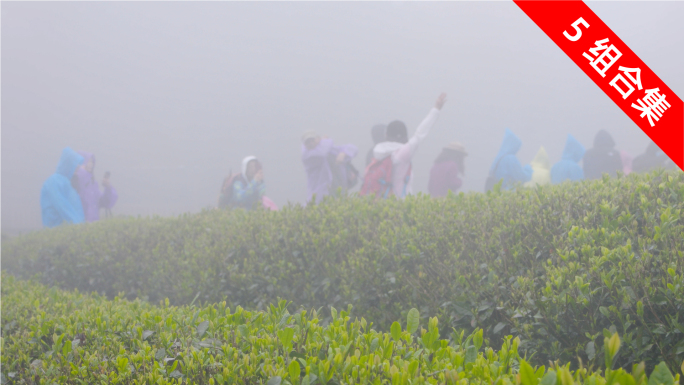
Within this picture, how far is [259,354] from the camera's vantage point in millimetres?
1937

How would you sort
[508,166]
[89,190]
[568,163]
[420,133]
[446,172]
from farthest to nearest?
1. [89,190]
2. [568,163]
3. [446,172]
4. [508,166]
5. [420,133]

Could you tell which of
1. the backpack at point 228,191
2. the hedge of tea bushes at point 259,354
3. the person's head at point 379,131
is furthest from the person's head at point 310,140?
the hedge of tea bushes at point 259,354


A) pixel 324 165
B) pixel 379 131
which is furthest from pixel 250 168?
pixel 379 131

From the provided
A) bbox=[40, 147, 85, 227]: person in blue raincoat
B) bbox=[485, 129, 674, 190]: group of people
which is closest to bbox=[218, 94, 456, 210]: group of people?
bbox=[485, 129, 674, 190]: group of people

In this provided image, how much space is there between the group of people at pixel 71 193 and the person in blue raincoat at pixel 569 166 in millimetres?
9952

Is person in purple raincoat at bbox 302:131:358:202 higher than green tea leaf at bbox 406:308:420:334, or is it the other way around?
person in purple raincoat at bbox 302:131:358:202

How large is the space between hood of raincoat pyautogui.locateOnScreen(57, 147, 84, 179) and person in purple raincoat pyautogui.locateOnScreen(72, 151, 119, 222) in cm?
17

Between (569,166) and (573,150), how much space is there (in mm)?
585

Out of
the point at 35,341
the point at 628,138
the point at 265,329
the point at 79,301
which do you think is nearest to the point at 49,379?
the point at 35,341

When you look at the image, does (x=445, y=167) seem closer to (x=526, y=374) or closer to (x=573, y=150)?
(x=573, y=150)

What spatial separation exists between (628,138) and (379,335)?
2638 centimetres

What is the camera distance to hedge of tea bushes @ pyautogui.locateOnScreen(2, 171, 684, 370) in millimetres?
2170

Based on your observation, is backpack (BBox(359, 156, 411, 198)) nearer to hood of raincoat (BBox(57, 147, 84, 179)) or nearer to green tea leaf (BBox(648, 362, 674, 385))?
green tea leaf (BBox(648, 362, 674, 385))

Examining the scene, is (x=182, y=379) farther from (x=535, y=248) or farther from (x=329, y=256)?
(x=535, y=248)
